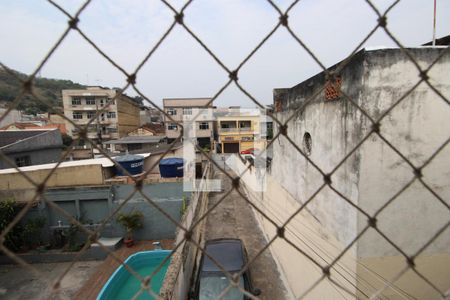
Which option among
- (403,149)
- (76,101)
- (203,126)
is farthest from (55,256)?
(76,101)

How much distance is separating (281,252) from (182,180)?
492 centimetres

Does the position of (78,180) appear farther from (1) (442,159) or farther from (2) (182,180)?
(1) (442,159)

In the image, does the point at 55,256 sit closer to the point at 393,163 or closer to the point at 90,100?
the point at 393,163

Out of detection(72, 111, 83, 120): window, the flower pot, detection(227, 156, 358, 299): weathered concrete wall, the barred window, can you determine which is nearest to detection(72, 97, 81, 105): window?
detection(72, 111, 83, 120): window

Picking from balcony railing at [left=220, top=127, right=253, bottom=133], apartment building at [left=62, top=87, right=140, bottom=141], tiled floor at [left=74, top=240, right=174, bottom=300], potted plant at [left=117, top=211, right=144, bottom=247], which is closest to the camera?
tiled floor at [left=74, top=240, right=174, bottom=300]

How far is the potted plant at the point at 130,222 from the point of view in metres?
9.63

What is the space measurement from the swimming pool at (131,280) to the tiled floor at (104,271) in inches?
23.5

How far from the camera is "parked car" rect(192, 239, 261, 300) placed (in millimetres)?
4845

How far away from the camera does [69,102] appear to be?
23.4 metres

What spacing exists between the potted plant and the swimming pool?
5.47ft

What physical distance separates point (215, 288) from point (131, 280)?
429 cm

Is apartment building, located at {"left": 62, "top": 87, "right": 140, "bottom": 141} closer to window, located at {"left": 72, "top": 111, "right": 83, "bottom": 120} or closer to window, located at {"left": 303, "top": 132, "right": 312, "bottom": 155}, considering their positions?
window, located at {"left": 72, "top": 111, "right": 83, "bottom": 120}

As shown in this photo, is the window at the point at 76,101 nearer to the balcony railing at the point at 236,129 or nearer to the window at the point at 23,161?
the window at the point at 23,161

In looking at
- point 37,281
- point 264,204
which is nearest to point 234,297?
point 264,204
